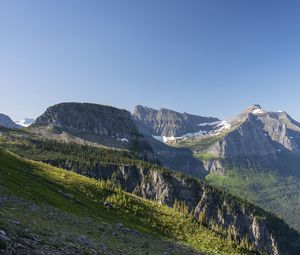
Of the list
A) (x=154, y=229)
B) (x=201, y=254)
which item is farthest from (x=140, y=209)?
(x=201, y=254)

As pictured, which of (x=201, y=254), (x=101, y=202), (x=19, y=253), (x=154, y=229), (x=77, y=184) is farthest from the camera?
(x=77, y=184)

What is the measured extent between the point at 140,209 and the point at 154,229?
2072 cm

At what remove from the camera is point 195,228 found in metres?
103

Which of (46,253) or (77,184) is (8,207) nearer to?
(46,253)

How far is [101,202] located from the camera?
322 ft

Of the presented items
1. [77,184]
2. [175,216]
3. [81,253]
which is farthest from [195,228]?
[81,253]

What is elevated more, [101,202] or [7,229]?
[7,229]

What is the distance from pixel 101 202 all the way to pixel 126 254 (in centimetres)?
6236

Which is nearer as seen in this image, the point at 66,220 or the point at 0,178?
the point at 66,220

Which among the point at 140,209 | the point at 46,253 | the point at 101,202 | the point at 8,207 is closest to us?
the point at 46,253

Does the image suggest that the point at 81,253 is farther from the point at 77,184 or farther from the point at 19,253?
the point at 77,184

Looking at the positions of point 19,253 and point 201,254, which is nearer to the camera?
point 19,253

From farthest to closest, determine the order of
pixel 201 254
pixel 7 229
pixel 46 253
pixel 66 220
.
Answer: pixel 201 254, pixel 66 220, pixel 7 229, pixel 46 253

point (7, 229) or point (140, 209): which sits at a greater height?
point (7, 229)
